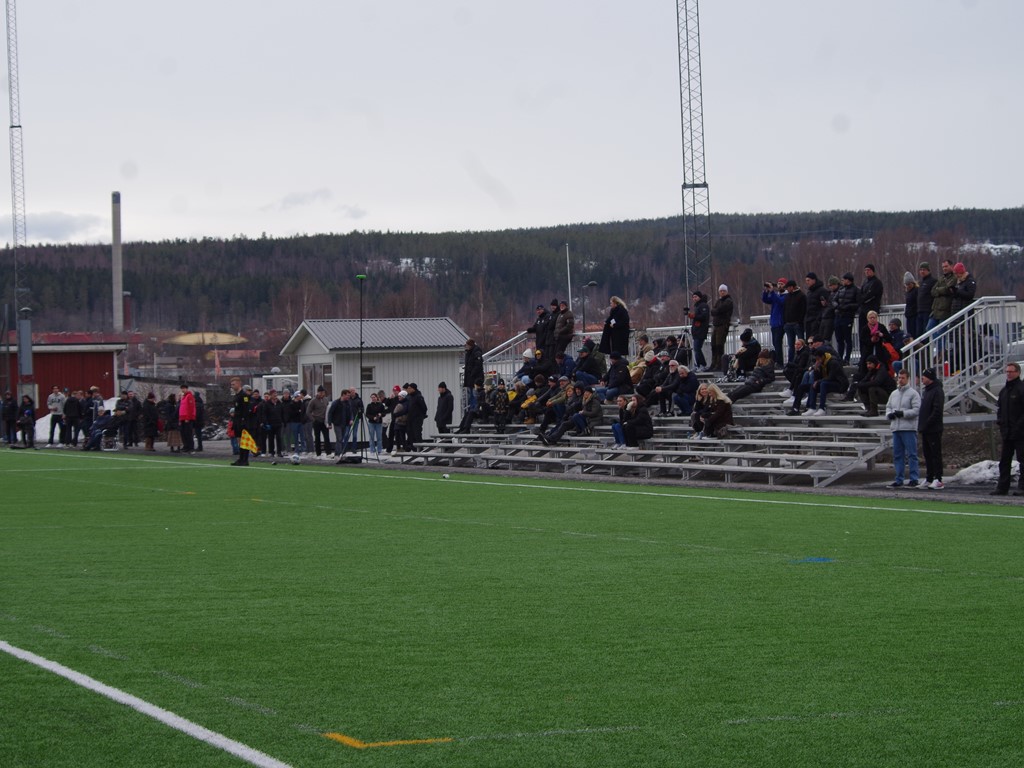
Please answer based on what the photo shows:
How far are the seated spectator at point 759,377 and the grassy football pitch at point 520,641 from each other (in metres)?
10.3

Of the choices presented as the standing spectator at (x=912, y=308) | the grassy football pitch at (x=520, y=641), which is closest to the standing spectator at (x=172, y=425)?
the standing spectator at (x=912, y=308)

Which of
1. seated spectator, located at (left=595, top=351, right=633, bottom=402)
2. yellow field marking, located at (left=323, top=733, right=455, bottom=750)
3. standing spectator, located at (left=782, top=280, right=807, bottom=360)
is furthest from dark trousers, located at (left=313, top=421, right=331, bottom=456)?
yellow field marking, located at (left=323, top=733, right=455, bottom=750)

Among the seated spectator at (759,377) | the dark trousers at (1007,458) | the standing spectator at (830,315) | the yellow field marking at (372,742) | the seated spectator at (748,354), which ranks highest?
the standing spectator at (830,315)

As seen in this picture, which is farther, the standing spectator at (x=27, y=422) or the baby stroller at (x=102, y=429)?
the standing spectator at (x=27, y=422)

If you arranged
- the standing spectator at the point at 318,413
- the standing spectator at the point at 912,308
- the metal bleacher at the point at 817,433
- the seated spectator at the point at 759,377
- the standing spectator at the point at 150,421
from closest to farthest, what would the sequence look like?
the metal bleacher at the point at 817,433, the standing spectator at the point at 912,308, the seated spectator at the point at 759,377, the standing spectator at the point at 318,413, the standing spectator at the point at 150,421

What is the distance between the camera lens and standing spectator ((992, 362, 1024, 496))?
18.8 m

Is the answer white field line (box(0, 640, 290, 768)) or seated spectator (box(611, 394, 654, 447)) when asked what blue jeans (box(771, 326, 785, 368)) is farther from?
white field line (box(0, 640, 290, 768))

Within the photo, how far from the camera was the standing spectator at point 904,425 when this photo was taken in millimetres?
20906

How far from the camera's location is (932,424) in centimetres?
2047

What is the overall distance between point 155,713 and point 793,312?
72.9 feet

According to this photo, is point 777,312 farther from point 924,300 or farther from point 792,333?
point 924,300

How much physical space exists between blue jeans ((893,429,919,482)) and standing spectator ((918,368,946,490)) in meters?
0.28

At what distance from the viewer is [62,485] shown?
25.2 meters

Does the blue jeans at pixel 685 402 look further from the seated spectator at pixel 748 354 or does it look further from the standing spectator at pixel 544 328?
the standing spectator at pixel 544 328
